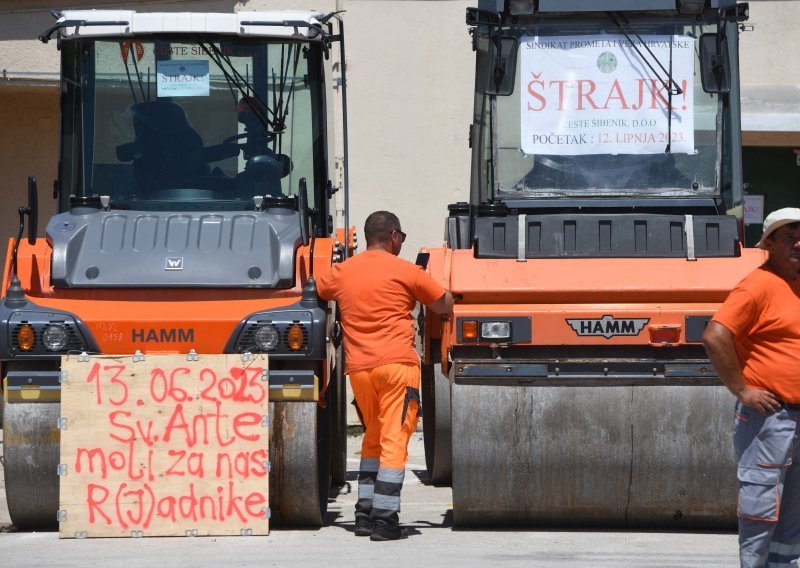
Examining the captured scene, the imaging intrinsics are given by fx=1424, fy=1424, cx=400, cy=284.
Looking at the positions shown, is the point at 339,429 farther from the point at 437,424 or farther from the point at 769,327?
the point at 769,327

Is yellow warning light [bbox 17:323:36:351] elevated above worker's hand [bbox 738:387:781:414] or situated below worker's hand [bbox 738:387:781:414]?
above

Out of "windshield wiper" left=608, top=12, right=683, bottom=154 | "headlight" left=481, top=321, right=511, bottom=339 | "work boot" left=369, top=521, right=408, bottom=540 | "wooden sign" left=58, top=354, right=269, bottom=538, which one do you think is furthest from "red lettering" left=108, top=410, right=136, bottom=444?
"windshield wiper" left=608, top=12, right=683, bottom=154

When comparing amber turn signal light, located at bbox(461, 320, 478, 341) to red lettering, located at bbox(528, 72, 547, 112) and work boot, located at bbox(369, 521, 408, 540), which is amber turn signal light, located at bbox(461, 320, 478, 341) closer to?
work boot, located at bbox(369, 521, 408, 540)

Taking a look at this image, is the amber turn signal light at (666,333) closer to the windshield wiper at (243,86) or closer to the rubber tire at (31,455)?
the windshield wiper at (243,86)

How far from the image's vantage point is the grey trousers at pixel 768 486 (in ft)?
18.2

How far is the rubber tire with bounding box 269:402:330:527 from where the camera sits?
722cm

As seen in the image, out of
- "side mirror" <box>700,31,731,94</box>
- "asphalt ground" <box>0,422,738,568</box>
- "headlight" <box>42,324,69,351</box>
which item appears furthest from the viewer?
"side mirror" <box>700,31,731,94</box>

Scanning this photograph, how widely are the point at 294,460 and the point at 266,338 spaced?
2.10ft

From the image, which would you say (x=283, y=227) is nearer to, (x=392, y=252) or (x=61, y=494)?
(x=392, y=252)

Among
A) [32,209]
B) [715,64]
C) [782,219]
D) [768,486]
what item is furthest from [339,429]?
[782,219]

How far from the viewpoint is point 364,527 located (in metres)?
7.29

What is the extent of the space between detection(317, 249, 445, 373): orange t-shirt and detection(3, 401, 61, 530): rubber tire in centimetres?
152

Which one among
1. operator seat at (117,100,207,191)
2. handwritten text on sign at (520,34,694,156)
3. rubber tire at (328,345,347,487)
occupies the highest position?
handwritten text on sign at (520,34,694,156)

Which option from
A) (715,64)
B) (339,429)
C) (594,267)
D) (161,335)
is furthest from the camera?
(339,429)
